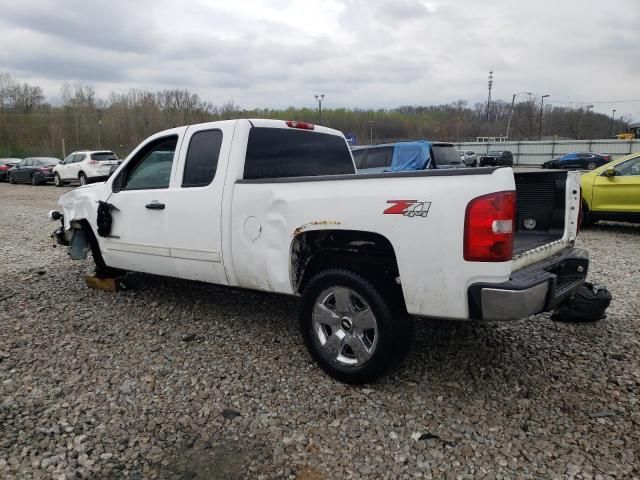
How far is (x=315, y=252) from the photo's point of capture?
11.8 ft

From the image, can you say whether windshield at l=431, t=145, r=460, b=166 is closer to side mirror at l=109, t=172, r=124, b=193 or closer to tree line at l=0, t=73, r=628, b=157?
side mirror at l=109, t=172, r=124, b=193

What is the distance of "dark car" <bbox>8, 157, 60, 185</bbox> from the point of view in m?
24.1

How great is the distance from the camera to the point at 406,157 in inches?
465

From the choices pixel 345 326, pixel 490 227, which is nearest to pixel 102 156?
pixel 345 326

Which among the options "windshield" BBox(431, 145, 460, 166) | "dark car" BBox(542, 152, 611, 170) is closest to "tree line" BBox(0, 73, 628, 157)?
"dark car" BBox(542, 152, 611, 170)

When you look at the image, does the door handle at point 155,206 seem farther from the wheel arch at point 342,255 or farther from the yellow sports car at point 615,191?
the yellow sports car at point 615,191

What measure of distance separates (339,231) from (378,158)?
30.5ft

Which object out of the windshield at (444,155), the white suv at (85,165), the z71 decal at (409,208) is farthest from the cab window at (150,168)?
the white suv at (85,165)

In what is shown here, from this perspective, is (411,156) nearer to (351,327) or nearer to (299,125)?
(299,125)

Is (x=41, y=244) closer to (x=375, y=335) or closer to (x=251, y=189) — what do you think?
(x=251, y=189)

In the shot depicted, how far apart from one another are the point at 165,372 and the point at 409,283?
1.99 metres

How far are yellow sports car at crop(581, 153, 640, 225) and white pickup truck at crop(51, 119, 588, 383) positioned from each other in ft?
19.7

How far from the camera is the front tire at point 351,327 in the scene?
10.4 feet

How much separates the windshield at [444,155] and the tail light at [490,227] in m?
9.34
